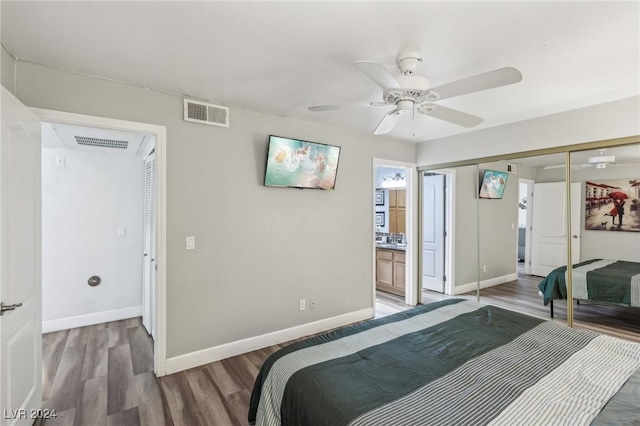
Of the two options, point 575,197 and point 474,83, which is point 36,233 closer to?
point 474,83

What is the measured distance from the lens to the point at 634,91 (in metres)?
2.48

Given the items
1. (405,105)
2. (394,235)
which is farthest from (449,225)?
(405,105)

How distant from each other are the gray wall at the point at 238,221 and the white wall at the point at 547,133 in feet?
3.91

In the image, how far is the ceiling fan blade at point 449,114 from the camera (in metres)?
2.06

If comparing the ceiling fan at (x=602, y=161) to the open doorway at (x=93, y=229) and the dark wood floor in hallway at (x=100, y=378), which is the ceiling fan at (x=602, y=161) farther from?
the open doorway at (x=93, y=229)

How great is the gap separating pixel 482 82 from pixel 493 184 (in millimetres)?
2507

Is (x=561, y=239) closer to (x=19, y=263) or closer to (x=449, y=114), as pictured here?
(x=449, y=114)

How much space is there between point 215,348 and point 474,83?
296cm

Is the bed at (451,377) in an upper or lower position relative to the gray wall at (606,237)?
lower

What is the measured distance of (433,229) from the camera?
462 centimetres

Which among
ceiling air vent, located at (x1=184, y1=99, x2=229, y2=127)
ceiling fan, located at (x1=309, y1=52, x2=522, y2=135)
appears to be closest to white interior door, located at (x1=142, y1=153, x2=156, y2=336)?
ceiling air vent, located at (x1=184, y1=99, x2=229, y2=127)

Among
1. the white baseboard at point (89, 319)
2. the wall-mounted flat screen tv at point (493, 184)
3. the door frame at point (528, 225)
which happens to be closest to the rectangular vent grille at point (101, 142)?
the white baseboard at point (89, 319)

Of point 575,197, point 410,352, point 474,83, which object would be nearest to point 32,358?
point 410,352

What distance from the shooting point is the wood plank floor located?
209cm
